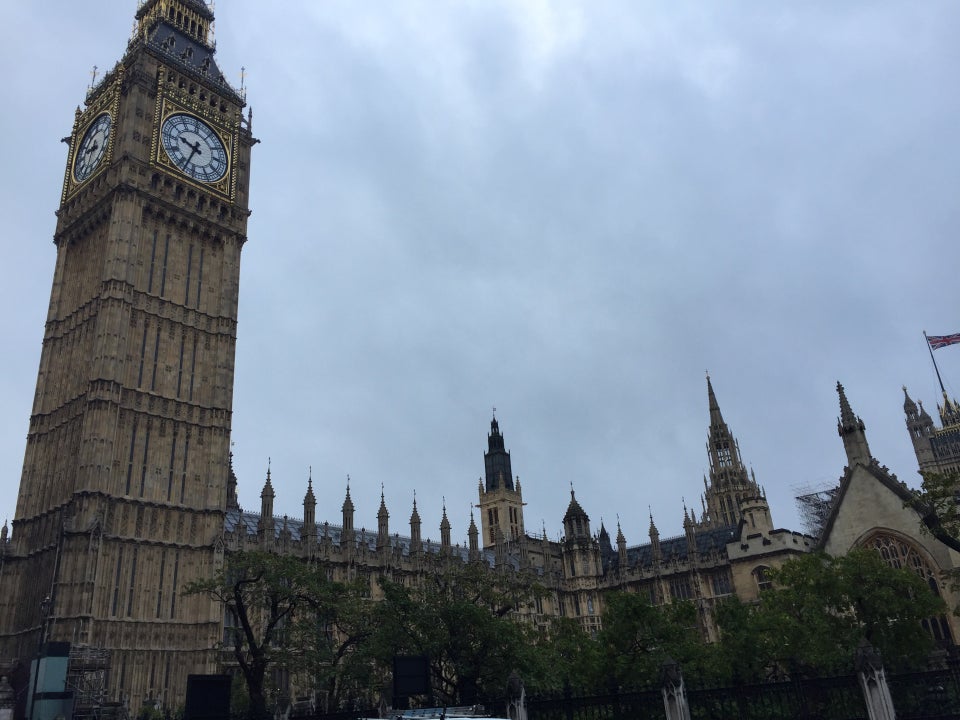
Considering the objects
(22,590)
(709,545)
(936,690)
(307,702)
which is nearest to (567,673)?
(936,690)

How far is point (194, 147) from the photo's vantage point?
65875 mm

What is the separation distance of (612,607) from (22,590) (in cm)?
3934

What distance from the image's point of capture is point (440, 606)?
3594 cm

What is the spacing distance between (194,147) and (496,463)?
74.9 meters

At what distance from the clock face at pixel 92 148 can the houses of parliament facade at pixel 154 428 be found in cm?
20

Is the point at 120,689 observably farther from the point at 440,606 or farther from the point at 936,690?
the point at 936,690

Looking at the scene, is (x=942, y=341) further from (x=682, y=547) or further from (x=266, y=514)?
(x=266, y=514)

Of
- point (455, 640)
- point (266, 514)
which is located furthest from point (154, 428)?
point (455, 640)

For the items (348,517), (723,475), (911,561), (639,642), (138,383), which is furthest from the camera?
(723,475)

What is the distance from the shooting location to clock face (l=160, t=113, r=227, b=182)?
63.9 m

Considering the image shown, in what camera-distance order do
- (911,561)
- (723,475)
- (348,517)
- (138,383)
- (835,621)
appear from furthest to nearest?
(723,475), (348,517), (138,383), (911,561), (835,621)

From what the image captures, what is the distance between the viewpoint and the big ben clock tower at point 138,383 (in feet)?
160

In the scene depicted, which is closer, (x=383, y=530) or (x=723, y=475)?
(x=383, y=530)

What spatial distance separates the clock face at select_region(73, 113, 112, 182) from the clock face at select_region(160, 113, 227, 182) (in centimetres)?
484
